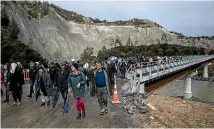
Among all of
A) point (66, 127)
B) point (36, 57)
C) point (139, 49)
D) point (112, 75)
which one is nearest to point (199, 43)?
point (139, 49)

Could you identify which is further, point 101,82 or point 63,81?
point 63,81

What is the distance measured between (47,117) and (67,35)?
67014mm

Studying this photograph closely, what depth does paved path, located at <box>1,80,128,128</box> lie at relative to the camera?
8875 mm

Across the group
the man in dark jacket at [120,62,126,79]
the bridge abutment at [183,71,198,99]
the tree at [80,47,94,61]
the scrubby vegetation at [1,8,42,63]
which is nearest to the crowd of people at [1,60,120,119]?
the man in dark jacket at [120,62,126,79]

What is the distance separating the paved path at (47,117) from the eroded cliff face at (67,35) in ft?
97.5

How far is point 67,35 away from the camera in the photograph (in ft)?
249

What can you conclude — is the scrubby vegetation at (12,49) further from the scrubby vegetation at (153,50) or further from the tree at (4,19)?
the scrubby vegetation at (153,50)

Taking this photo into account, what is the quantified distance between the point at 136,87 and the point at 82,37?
230ft

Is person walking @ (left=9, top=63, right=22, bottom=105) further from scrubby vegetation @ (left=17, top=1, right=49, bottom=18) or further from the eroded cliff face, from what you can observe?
scrubby vegetation @ (left=17, top=1, right=49, bottom=18)

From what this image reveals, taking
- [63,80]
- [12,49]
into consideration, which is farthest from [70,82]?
[12,49]

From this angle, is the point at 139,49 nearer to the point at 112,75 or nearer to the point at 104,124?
the point at 112,75

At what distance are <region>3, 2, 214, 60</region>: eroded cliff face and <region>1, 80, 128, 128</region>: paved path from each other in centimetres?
2971

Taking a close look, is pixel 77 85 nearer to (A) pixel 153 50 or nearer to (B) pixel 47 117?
(B) pixel 47 117

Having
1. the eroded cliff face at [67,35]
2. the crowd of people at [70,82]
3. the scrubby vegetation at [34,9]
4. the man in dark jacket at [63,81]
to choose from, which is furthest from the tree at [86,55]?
the man in dark jacket at [63,81]
